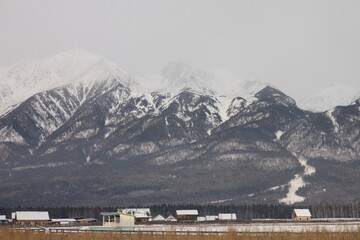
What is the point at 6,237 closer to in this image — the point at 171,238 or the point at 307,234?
the point at 171,238

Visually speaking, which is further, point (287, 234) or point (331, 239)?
point (287, 234)

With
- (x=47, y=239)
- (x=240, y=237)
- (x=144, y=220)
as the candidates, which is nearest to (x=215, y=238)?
(x=240, y=237)

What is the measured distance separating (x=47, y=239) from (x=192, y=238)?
1771cm

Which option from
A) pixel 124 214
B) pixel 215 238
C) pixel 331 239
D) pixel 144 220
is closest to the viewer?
pixel 331 239

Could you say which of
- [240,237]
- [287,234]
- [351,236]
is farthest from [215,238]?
[351,236]

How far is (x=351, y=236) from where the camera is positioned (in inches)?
2381

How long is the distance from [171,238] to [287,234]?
11403 millimetres

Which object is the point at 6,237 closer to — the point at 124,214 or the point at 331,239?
the point at 331,239

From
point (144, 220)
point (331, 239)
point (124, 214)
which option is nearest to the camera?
point (331, 239)

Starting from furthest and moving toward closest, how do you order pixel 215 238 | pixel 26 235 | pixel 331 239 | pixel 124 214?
pixel 124 214, pixel 26 235, pixel 215 238, pixel 331 239

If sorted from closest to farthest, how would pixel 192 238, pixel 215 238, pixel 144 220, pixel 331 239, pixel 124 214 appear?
pixel 331 239, pixel 215 238, pixel 192 238, pixel 124 214, pixel 144 220

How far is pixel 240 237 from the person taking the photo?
212 feet

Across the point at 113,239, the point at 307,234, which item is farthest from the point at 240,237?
the point at 113,239

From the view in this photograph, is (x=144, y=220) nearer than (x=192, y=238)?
No
